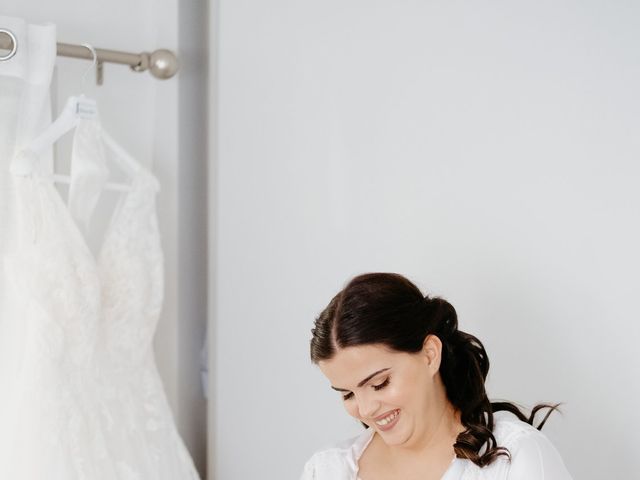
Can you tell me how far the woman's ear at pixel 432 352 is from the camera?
138cm

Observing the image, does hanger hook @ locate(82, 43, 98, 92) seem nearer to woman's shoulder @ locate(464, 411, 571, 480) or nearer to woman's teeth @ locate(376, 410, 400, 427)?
woman's teeth @ locate(376, 410, 400, 427)

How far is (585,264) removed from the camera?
141cm

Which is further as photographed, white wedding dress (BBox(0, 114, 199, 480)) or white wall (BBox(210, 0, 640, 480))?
white wedding dress (BBox(0, 114, 199, 480))

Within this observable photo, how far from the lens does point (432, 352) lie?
4.54ft

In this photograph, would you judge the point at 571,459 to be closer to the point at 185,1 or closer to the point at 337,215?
the point at 337,215

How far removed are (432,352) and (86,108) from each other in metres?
0.92

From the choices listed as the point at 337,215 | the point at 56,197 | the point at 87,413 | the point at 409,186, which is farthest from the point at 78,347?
the point at 409,186

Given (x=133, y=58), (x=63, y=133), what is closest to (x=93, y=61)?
(x=133, y=58)

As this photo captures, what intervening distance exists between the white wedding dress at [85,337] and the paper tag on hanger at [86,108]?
0.05ft

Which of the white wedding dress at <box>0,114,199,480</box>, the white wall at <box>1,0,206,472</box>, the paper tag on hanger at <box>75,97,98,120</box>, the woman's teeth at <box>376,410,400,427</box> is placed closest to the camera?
the woman's teeth at <box>376,410,400,427</box>

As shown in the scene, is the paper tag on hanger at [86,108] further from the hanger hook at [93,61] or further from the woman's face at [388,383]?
the woman's face at [388,383]

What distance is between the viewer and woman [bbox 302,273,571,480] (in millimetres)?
1332

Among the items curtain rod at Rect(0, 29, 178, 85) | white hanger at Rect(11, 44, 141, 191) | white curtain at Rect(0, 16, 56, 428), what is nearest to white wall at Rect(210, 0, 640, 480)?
curtain rod at Rect(0, 29, 178, 85)

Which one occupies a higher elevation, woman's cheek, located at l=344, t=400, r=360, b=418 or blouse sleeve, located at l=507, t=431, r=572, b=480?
woman's cheek, located at l=344, t=400, r=360, b=418
